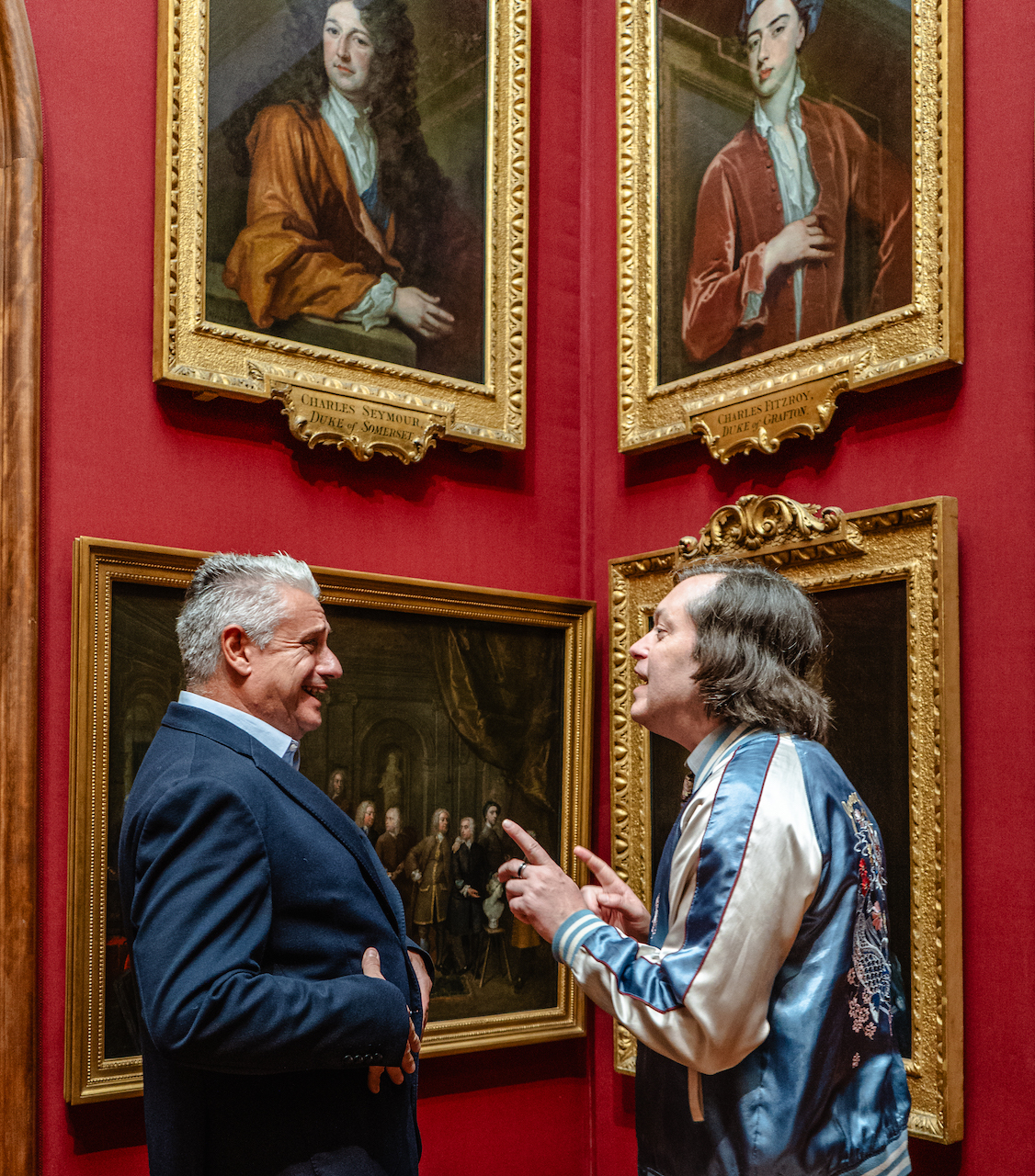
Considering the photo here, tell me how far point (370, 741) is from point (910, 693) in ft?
5.50

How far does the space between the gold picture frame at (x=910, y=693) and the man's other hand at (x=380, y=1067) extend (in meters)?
1.50

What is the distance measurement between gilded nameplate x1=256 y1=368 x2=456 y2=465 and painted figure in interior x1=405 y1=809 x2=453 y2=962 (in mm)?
1244

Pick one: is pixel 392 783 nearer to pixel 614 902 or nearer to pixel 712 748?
pixel 614 902

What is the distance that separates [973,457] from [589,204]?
2085mm

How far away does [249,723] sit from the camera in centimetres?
280

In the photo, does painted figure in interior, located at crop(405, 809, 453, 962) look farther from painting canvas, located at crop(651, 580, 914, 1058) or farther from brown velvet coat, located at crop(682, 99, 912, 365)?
brown velvet coat, located at crop(682, 99, 912, 365)

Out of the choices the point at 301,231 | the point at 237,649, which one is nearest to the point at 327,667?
the point at 237,649

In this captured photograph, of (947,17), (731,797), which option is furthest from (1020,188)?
(731,797)

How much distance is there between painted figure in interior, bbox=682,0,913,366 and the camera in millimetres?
3727

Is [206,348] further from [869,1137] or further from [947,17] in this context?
[869,1137]

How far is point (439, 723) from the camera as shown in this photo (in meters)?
4.17

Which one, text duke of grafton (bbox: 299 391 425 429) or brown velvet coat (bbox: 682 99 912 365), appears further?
text duke of grafton (bbox: 299 391 425 429)

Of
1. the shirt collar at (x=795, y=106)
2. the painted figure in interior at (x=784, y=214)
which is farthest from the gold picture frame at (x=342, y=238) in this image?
the shirt collar at (x=795, y=106)

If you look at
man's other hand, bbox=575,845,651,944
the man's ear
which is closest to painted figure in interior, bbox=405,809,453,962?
man's other hand, bbox=575,845,651,944
